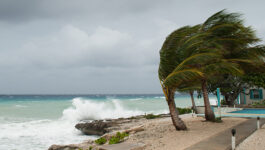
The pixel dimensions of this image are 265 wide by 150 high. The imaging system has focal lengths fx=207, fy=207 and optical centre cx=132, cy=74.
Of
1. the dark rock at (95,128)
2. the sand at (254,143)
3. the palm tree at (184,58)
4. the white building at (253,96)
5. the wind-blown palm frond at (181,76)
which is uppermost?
the palm tree at (184,58)

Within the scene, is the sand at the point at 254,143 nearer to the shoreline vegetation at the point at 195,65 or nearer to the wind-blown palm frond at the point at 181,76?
the shoreline vegetation at the point at 195,65

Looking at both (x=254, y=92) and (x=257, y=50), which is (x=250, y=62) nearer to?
(x=257, y=50)

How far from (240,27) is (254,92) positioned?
18584 mm

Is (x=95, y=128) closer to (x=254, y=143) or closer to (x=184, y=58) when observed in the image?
(x=184, y=58)

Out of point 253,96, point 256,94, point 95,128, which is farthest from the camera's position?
point 253,96

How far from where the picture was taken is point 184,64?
985cm

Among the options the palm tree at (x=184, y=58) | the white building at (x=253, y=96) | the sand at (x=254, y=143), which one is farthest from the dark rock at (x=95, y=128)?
the white building at (x=253, y=96)

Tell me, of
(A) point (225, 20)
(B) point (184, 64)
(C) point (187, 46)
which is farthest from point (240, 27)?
(B) point (184, 64)

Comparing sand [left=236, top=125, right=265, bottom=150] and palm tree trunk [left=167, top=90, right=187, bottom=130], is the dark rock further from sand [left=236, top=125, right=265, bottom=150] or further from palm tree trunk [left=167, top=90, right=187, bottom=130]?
sand [left=236, top=125, right=265, bottom=150]

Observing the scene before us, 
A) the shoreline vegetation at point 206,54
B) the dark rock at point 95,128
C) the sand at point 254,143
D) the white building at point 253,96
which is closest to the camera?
the sand at point 254,143

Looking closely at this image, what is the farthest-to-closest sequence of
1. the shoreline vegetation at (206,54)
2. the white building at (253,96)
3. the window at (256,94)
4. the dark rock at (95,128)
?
the window at (256,94) → the white building at (253,96) → the dark rock at (95,128) → the shoreline vegetation at (206,54)

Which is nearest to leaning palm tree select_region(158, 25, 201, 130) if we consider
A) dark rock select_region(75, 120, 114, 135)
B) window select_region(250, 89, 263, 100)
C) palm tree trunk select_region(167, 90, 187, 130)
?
palm tree trunk select_region(167, 90, 187, 130)

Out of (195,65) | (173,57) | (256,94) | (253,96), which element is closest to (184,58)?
(173,57)

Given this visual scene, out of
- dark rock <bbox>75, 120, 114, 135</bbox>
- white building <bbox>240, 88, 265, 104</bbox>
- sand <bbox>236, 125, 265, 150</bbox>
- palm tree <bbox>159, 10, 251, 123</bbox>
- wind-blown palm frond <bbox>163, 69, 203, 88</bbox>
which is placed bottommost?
dark rock <bbox>75, 120, 114, 135</bbox>
